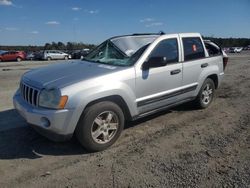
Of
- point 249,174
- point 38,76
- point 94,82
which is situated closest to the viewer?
point 249,174

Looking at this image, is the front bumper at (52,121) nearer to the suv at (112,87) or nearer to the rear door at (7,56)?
the suv at (112,87)

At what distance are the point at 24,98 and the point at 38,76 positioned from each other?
42 centimetres

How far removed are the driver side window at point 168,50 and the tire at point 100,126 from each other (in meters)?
1.33

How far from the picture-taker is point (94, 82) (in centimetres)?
412

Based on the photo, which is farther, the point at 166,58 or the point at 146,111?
the point at 166,58

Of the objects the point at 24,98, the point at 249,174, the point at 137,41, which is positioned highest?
the point at 137,41

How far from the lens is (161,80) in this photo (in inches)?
200

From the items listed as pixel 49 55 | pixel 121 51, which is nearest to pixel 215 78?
pixel 121 51

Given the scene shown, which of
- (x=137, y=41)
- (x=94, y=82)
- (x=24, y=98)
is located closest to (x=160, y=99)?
(x=137, y=41)

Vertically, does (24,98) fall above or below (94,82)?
below

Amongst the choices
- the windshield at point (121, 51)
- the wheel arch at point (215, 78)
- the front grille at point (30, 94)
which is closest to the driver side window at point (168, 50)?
the windshield at point (121, 51)

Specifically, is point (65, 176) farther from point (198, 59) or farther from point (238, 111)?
point (238, 111)

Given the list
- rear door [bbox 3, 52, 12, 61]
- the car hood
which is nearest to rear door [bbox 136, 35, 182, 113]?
the car hood

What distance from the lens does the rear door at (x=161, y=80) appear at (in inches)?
188
